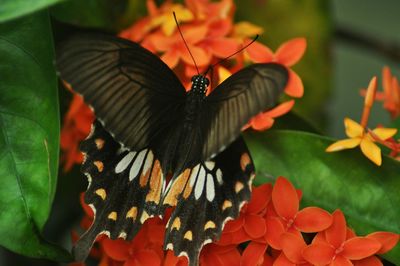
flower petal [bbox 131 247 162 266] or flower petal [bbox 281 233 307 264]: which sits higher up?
flower petal [bbox 281 233 307 264]

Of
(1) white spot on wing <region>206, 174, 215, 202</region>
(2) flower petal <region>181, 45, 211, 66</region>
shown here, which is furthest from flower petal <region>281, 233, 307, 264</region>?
(2) flower petal <region>181, 45, 211, 66</region>

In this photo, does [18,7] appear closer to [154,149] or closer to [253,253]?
→ [154,149]

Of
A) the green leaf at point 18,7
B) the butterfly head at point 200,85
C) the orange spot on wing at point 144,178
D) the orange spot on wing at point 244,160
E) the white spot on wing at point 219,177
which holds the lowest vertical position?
the orange spot on wing at point 144,178

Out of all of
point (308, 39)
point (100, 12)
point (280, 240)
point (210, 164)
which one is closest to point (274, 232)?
point (280, 240)

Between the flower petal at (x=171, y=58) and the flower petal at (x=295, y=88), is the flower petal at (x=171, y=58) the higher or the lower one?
the higher one

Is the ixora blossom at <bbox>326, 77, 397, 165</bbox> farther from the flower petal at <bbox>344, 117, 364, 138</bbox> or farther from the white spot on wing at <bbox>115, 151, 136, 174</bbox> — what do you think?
the white spot on wing at <bbox>115, 151, 136, 174</bbox>

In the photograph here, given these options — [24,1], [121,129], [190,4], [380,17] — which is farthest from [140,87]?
[380,17]

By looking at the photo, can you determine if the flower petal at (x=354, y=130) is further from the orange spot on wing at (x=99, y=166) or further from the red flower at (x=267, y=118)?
the orange spot on wing at (x=99, y=166)

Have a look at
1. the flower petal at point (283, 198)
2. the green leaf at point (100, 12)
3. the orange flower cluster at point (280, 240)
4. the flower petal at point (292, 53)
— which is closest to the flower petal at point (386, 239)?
the orange flower cluster at point (280, 240)
